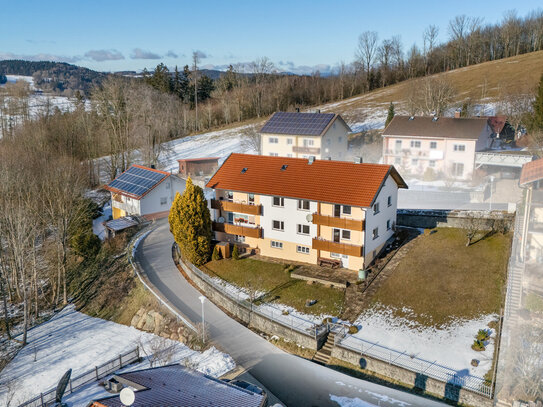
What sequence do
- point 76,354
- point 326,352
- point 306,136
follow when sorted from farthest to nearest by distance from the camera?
point 306,136 → point 76,354 → point 326,352

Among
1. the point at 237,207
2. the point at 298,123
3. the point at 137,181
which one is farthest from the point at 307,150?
the point at 237,207

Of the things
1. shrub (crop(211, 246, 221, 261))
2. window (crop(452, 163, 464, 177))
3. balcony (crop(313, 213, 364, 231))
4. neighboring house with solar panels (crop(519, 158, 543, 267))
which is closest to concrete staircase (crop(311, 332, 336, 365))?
balcony (crop(313, 213, 364, 231))

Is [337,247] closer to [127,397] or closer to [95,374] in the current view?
[95,374]

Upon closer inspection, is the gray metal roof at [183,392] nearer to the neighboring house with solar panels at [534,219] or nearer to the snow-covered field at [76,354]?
the snow-covered field at [76,354]

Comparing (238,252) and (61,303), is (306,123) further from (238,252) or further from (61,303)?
(61,303)

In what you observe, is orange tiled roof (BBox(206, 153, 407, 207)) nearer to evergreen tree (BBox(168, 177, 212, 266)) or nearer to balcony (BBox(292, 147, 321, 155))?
evergreen tree (BBox(168, 177, 212, 266))

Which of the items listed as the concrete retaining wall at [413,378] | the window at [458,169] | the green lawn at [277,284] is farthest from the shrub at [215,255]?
the window at [458,169]
